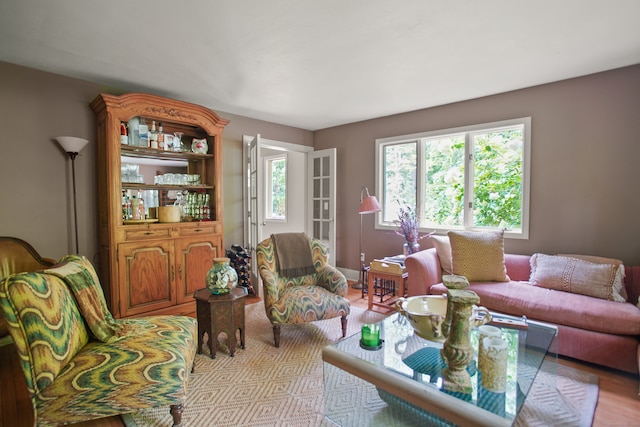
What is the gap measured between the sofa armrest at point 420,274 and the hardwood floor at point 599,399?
1110mm

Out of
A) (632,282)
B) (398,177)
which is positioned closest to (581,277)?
(632,282)

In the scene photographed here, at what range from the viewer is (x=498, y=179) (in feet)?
11.3

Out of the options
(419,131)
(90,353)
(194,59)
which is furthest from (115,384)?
(419,131)

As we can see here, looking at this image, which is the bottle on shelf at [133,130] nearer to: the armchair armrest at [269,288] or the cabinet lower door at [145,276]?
the cabinet lower door at [145,276]

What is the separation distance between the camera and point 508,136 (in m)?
3.41

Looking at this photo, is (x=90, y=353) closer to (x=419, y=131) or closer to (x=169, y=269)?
(x=169, y=269)

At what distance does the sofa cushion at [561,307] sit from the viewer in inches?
82.6

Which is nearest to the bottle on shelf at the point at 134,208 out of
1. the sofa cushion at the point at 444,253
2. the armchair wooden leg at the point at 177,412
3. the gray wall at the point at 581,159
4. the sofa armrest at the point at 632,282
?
the armchair wooden leg at the point at 177,412

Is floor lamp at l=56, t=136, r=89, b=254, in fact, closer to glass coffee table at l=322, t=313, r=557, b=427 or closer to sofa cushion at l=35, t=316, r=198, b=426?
sofa cushion at l=35, t=316, r=198, b=426

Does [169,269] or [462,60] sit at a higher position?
[462,60]

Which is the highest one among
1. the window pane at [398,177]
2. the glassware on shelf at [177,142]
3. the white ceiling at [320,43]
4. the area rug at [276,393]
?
the white ceiling at [320,43]

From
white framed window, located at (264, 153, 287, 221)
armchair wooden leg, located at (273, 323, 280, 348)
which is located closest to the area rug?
armchair wooden leg, located at (273, 323, 280, 348)

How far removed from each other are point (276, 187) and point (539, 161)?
424cm

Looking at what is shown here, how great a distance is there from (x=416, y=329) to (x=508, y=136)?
278 centimetres
